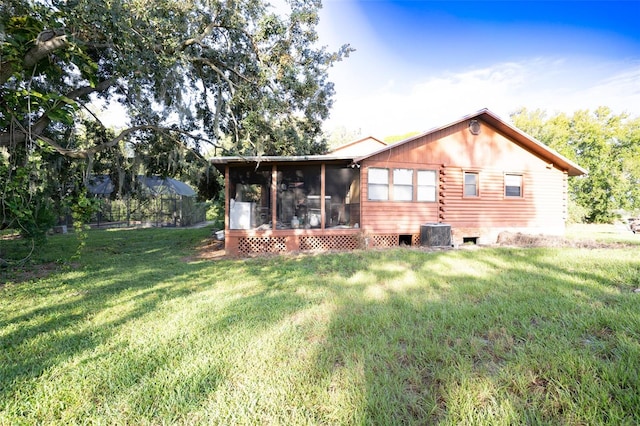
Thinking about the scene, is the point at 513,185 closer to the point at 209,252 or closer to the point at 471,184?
the point at 471,184

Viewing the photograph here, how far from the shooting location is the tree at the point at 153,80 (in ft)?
14.5

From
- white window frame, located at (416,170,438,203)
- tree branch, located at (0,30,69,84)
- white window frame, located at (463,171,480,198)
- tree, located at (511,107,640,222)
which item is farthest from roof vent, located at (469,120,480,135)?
tree, located at (511,107,640,222)

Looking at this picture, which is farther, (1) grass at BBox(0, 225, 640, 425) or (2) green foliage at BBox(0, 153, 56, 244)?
(2) green foliage at BBox(0, 153, 56, 244)

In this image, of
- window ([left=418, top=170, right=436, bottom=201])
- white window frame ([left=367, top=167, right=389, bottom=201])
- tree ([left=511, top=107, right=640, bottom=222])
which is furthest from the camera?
tree ([left=511, top=107, right=640, bottom=222])

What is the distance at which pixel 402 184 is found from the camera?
9.43 meters

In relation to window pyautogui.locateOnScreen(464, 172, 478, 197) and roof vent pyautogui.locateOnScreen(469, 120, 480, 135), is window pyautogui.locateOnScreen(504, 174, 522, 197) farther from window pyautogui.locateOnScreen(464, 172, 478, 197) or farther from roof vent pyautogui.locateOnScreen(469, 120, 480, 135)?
roof vent pyautogui.locateOnScreen(469, 120, 480, 135)

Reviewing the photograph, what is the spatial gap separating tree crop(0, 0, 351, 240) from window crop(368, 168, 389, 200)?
8.26 ft

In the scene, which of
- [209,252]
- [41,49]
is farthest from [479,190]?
[41,49]

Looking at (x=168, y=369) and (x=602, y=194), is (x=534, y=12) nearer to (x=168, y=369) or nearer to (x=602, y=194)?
(x=168, y=369)

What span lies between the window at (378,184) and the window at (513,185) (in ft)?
16.0

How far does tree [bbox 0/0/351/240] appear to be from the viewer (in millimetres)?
4422

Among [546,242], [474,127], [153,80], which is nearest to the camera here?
[153,80]

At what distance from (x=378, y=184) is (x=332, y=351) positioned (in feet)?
24.3

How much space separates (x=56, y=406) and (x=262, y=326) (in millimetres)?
1559
